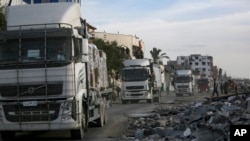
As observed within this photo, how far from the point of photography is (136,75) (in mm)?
39438

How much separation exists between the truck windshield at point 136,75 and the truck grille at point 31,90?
25.0 m

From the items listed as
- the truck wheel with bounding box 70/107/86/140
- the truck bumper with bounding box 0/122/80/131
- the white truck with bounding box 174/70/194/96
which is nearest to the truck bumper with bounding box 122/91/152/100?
the white truck with bounding box 174/70/194/96

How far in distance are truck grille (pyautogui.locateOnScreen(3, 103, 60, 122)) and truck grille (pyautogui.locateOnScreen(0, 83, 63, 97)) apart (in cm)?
34

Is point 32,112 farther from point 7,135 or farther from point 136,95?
point 136,95

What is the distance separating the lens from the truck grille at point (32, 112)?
1441 centimetres

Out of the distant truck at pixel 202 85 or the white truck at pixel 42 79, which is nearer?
the white truck at pixel 42 79

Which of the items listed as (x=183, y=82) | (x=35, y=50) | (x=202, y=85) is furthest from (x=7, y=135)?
(x=202, y=85)

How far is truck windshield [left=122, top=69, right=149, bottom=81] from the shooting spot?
129 ft

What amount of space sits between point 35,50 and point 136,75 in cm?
2503

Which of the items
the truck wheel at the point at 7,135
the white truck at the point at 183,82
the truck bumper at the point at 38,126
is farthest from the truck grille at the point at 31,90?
the white truck at the point at 183,82

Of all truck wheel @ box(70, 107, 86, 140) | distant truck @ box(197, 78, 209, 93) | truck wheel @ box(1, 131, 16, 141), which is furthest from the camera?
distant truck @ box(197, 78, 209, 93)

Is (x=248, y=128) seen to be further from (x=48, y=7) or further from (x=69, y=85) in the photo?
(x=48, y=7)

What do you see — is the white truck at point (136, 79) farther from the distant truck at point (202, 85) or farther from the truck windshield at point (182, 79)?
the distant truck at point (202, 85)

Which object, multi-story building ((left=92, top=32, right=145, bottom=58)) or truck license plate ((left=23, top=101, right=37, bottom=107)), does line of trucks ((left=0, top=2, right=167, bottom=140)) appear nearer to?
truck license plate ((left=23, top=101, right=37, bottom=107))
